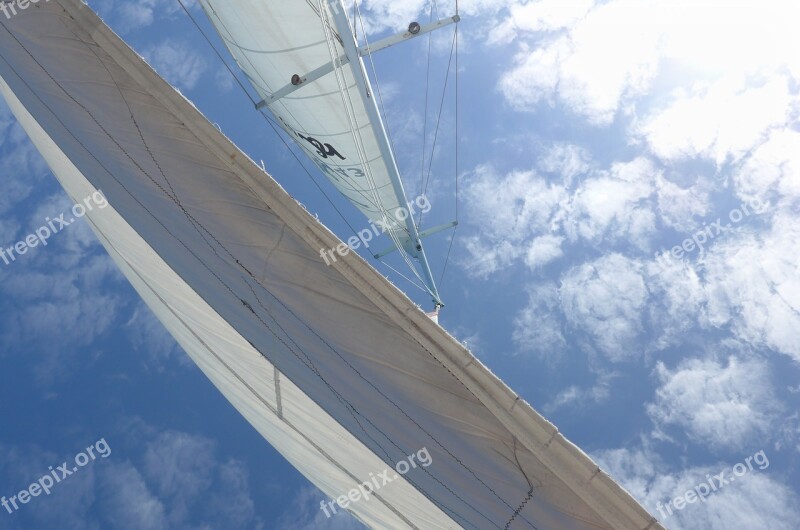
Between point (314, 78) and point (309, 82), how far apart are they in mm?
286

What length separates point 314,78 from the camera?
11312mm

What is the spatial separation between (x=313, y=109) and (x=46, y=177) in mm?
20889

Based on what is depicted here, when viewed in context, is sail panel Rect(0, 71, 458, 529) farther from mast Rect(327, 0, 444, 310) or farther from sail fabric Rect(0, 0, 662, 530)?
mast Rect(327, 0, 444, 310)

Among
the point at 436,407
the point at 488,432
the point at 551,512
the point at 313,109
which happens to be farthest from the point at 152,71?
the point at 313,109

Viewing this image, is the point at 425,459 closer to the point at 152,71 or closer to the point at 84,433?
the point at 152,71

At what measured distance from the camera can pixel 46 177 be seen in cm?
2834

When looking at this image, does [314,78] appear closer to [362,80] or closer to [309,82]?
[309,82]

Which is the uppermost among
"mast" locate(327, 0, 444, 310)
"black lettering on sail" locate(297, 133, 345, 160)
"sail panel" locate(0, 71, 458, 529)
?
"black lettering on sail" locate(297, 133, 345, 160)

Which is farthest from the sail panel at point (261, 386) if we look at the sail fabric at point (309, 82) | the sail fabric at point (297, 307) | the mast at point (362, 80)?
the mast at point (362, 80)

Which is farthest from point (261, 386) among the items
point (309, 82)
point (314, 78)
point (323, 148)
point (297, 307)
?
point (323, 148)

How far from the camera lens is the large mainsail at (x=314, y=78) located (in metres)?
10.3

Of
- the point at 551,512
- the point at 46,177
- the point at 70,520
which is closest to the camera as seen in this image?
the point at 551,512

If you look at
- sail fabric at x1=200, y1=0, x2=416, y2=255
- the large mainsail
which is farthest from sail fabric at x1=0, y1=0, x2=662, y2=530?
the large mainsail

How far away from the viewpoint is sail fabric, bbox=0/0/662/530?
481 cm
